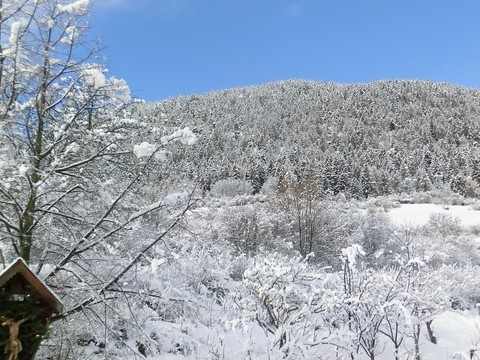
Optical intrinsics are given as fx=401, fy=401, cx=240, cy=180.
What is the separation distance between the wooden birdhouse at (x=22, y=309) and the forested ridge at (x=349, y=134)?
38.4 meters

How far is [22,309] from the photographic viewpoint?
316 cm

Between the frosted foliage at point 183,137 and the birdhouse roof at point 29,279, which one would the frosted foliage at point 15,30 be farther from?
the birdhouse roof at point 29,279

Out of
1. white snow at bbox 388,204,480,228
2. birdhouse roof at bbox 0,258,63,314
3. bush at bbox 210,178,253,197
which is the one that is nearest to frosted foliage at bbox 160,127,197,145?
birdhouse roof at bbox 0,258,63,314

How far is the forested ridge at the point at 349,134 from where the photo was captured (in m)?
54.5

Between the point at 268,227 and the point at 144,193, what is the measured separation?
1840 centimetres

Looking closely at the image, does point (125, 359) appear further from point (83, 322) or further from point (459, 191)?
point (459, 191)

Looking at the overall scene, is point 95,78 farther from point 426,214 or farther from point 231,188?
point 231,188

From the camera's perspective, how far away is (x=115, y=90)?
4.98 meters

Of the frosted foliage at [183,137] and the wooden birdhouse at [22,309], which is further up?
the frosted foliage at [183,137]

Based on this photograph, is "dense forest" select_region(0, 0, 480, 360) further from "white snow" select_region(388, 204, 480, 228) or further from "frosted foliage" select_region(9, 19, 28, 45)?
"white snow" select_region(388, 204, 480, 228)

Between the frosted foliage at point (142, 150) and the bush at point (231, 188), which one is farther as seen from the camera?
the bush at point (231, 188)

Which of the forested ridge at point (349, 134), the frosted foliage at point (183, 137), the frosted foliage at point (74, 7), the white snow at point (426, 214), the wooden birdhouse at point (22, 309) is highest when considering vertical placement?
the forested ridge at point (349, 134)

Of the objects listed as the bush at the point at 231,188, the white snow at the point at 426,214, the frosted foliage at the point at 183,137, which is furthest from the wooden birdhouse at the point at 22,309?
the bush at the point at 231,188

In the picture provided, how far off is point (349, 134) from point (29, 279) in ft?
248
